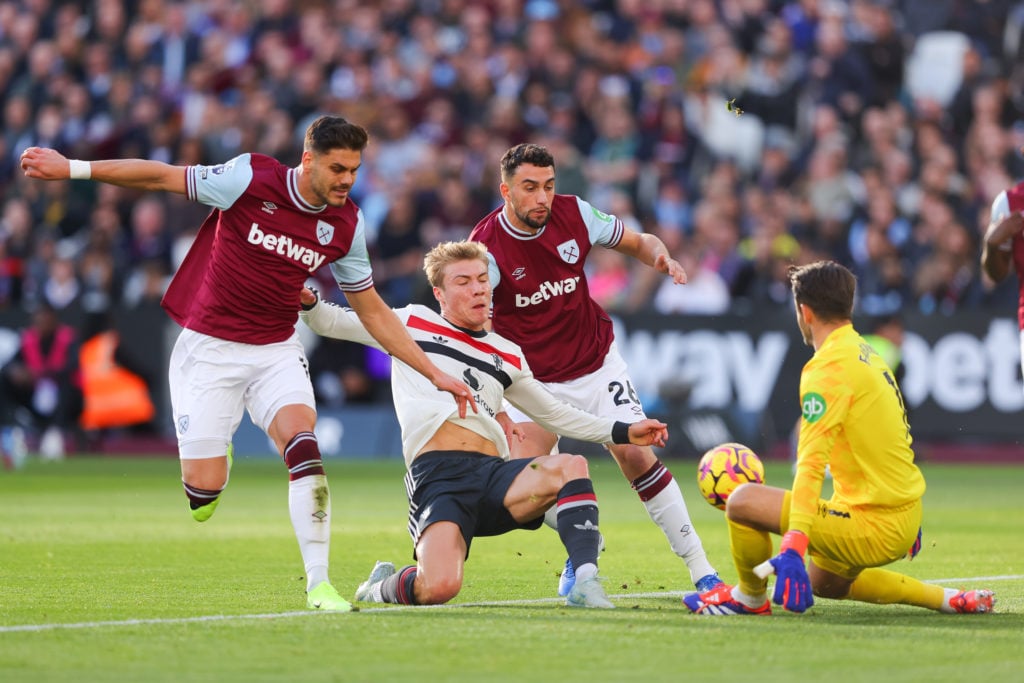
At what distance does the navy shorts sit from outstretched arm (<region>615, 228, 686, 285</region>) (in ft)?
4.27

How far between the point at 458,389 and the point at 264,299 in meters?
1.39

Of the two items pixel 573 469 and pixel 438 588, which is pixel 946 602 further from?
pixel 438 588

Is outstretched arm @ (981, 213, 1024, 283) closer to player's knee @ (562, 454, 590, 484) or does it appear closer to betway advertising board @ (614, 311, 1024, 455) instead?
player's knee @ (562, 454, 590, 484)

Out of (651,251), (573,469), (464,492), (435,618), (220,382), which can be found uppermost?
(651,251)

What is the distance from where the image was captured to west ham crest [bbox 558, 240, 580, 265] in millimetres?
9344

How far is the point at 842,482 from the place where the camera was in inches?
297

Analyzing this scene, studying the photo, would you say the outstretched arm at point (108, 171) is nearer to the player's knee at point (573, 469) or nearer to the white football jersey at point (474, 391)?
the white football jersey at point (474, 391)

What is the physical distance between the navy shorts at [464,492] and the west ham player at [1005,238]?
3068 mm

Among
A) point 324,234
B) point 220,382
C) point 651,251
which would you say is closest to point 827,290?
point 651,251

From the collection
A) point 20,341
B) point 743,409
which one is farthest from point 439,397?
point 20,341

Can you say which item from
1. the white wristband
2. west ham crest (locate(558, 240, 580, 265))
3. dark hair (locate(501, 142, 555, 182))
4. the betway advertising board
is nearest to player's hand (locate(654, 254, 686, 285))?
west ham crest (locate(558, 240, 580, 265))

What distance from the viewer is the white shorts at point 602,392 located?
9242mm

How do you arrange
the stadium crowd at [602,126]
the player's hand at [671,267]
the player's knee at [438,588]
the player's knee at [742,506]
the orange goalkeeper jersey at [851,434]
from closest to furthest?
the orange goalkeeper jersey at [851,434], the player's knee at [742,506], the player's knee at [438,588], the player's hand at [671,267], the stadium crowd at [602,126]

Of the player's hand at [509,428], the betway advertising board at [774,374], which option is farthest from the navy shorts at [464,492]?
the betway advertising board at [774,374]
